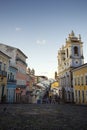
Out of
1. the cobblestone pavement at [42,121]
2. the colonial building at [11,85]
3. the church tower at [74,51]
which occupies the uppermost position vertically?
the church tower at [74,51]

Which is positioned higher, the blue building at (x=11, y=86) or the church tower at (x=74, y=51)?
the church tower at (x=74, y=51)

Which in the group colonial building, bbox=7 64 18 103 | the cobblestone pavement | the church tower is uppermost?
the church tower

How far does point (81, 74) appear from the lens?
3109 centimetres

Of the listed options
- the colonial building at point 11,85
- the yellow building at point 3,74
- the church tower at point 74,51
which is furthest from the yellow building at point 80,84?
the yellow building at point 3,74

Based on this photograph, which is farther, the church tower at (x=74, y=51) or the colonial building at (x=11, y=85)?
the church tower at (x=74, y=51)

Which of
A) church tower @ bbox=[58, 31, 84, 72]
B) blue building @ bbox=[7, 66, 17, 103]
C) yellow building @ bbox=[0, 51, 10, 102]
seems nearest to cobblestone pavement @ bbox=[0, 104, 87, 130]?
yellow building @ bbox=[0, 51, 10, 102]

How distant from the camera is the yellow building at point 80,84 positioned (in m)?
29.4

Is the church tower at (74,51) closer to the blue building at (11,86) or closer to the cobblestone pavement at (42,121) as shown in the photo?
the blue building at (11,86)

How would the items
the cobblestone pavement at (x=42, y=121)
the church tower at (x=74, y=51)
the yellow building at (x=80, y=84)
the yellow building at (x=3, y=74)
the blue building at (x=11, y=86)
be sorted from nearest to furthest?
the cobblestone pavement at (x=42, y=121) < the yellow building at (x=3, y=74) < the yellow building at (x=80, y=84) < the blue building at (x=11, y=86) < the church tower at (x=74, y=51)

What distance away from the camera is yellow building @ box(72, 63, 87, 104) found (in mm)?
29406

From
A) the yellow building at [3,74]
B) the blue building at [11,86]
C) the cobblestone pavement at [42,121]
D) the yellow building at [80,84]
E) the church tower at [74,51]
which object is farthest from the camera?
the church tower at [74,51]

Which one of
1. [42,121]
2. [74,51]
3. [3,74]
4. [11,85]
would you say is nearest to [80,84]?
[74,51]

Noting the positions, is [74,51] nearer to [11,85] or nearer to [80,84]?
[80,84]

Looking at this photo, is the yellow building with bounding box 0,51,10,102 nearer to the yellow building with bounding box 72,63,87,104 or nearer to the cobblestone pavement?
the cobblestone pavement
